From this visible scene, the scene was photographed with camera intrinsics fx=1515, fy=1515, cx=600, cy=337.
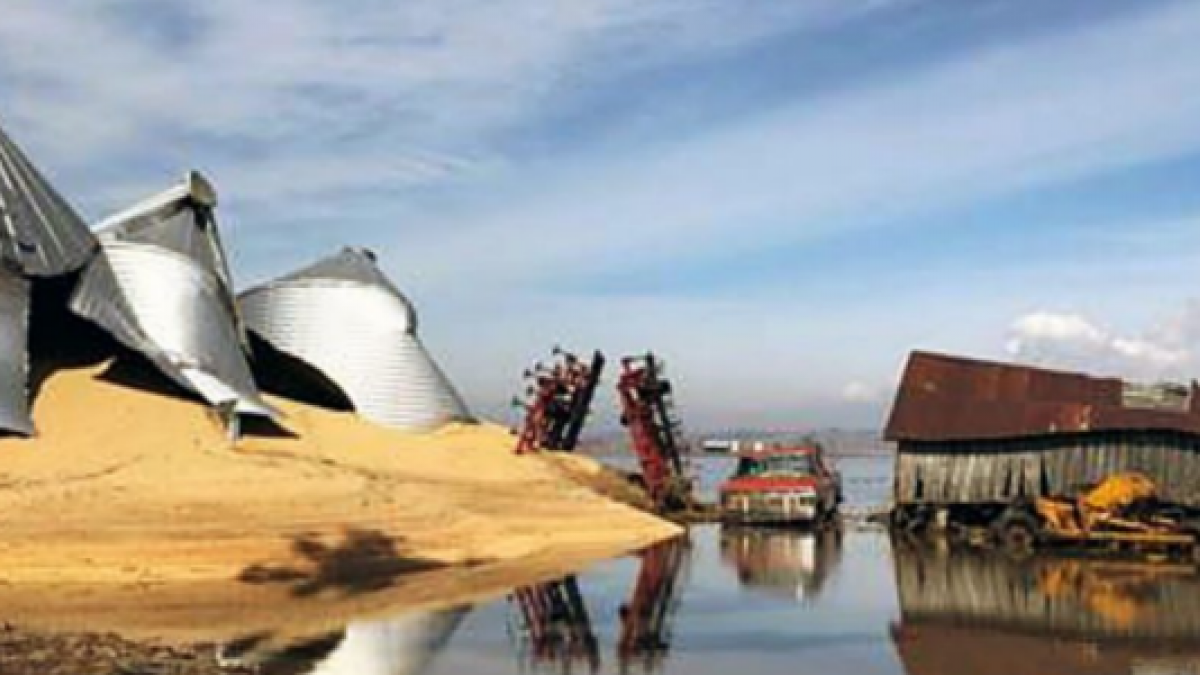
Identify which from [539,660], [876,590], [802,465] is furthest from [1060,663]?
[802,465]

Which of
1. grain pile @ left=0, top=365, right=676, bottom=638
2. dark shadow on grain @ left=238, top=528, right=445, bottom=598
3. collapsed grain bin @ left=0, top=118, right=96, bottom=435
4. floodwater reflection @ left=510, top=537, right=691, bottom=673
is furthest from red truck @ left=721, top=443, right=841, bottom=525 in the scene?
collapsed grain bin @ left=0, top=118, right=96, bottom=435

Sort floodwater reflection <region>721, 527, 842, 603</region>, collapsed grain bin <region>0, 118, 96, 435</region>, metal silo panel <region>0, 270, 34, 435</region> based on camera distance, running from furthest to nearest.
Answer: collapsed grain bin <region>0, 118, 96, 435</region> → metal silo panel <region>0, 270, 34, 435</region> → floodwater reflection <region>721, 527, 842, 603</region>

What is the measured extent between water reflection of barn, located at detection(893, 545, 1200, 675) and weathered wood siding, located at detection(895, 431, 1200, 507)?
5251mm

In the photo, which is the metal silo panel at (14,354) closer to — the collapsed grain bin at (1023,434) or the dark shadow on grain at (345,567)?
the dark shadow on grain at (345,567)

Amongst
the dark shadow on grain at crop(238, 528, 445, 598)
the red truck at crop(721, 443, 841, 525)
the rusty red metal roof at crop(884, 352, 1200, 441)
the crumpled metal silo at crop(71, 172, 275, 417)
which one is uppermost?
the crumpled metal silo at crop(71, 172, 275, 417)

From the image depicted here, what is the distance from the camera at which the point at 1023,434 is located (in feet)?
141

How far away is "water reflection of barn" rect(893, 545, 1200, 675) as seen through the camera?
21.8 meters

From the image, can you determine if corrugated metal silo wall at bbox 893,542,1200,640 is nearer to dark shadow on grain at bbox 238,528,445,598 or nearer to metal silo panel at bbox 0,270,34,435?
dark shadow on grain at bbox 238,528,445,598

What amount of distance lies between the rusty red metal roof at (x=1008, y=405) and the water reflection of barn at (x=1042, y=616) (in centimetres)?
614


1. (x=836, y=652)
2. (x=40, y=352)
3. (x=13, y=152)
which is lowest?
(x=836, y=652)

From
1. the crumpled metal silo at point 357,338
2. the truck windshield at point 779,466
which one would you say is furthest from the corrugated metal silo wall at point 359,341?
the truck windshield at point 779,466

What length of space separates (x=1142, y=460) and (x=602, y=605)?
20.6 meters

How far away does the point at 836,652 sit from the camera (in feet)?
74.5

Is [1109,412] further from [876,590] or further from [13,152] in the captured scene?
[13,152]
